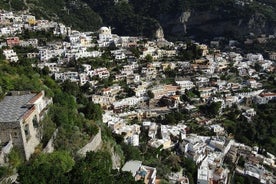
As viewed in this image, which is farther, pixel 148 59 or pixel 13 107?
pixel 148 59

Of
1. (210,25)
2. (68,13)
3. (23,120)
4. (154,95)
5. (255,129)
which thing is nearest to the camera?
(23,120)

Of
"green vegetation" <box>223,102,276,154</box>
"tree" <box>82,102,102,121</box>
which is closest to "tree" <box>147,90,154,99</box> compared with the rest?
"green vegetation" <box>223,102,276,154</box>

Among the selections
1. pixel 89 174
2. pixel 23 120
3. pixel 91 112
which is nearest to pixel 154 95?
pixel 91 112

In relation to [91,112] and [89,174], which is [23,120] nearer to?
[89,174]

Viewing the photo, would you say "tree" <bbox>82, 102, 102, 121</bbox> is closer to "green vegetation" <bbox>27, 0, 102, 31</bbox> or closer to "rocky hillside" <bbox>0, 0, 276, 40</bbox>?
"green vegetation" <bbox>27, 0, 102, 31</bbox>

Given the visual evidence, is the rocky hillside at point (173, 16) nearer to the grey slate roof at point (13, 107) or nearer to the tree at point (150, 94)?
the tree at point (150, 94)

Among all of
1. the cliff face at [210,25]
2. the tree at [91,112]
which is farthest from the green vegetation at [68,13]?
the tree at [91,112]
